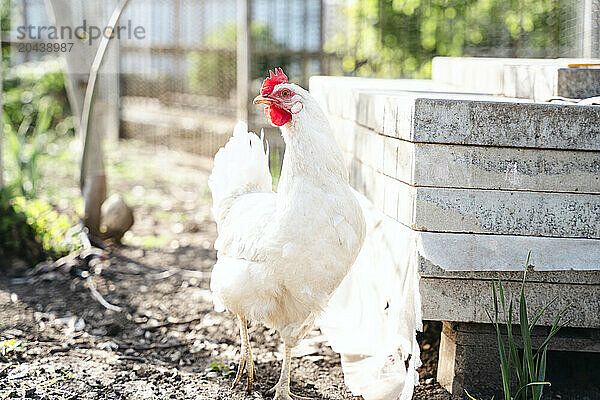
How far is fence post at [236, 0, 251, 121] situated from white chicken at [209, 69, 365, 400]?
19.2ft

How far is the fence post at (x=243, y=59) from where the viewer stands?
352 inches

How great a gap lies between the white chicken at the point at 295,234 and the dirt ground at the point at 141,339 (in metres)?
0.54

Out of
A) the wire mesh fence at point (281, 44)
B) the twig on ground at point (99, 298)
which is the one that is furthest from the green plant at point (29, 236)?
the wire mesh fence at point (281, 44)

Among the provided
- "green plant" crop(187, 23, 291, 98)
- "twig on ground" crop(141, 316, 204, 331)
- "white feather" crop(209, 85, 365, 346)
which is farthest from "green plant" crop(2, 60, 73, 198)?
"white feather" crop(209, 85, 365, 346)

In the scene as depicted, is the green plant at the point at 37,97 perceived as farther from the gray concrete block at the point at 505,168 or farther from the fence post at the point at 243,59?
the gray concrete block at the point at 505,168

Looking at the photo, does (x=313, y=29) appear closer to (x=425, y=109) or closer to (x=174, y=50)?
(x=174, y=50)

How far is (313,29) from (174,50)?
11.1 ft

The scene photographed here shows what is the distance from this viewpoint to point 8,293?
15.6ft

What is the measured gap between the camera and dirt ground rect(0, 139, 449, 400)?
11.4 ft

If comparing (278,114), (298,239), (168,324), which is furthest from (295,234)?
(168,324)

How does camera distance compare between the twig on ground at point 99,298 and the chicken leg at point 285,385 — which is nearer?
the chicken leg at point 285,385

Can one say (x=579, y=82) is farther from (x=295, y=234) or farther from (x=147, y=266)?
(x=147, y=266)

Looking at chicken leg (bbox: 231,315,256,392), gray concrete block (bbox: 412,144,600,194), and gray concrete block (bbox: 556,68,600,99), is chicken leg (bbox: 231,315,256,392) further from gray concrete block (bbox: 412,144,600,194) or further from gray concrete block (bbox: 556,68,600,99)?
gray concrete block (bbox: 556,68,600,99)

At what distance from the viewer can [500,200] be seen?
302 cm
